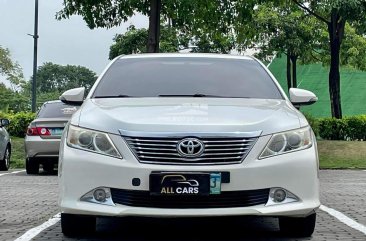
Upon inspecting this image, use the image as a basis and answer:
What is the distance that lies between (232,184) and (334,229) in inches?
71.5

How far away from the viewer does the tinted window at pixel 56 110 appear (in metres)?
14.4

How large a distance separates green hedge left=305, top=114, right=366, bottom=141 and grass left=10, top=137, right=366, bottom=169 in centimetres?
131

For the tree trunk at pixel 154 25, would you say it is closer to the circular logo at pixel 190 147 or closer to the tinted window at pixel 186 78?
the tinted window at pixel 186 78

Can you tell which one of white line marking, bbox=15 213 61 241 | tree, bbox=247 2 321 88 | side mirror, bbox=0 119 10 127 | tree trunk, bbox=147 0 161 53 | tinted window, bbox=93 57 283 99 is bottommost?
white line marking, bbox=15 213 61 241

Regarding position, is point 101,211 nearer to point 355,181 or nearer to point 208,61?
point 208,61

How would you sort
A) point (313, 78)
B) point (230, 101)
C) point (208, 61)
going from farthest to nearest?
point (313, 78), point (208, 61), point (230, 101)

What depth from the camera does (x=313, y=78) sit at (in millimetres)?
59406

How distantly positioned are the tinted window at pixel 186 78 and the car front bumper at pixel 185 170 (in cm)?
126

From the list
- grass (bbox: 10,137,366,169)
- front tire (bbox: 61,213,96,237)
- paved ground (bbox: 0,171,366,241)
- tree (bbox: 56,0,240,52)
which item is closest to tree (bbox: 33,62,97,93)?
grass (bbox: 10,137,366,169)

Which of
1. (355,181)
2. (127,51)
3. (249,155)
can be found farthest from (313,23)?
(249,155)

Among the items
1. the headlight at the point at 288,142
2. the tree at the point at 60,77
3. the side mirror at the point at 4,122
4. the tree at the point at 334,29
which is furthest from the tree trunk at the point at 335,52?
the tree at the point at 60,77

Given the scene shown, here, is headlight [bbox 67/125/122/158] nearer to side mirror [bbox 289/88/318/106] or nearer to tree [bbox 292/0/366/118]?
side mirror [bbox 289/88/318/106]

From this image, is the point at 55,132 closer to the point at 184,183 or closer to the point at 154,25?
the point at 154,25

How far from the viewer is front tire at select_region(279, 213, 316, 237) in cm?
615
